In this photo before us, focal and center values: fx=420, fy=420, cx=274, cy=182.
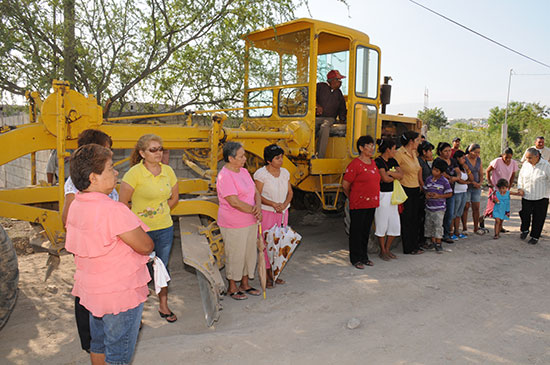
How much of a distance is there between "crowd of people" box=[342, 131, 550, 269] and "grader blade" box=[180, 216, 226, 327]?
214 cm

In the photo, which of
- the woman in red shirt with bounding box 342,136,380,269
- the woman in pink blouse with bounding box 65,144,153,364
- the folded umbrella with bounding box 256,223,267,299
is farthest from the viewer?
the woman in red shirt with bounding box 342,136,380,269

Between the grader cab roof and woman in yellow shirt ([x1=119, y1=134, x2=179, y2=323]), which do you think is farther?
the grader cab roof

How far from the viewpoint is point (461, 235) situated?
7.22m

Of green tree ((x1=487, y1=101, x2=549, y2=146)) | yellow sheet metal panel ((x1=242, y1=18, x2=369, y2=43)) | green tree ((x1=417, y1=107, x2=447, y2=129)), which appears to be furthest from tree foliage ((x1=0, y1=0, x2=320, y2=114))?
green tree ((x1=417, y1=107, x2=447, y2=129))

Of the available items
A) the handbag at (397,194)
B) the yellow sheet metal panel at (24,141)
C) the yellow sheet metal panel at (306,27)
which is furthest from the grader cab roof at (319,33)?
the yellow sheet metal panel at (24,141)

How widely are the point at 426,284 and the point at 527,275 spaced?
1527mm

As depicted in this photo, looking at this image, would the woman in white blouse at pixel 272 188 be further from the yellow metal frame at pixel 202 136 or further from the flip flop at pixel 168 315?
the flip flop at pixel 168 315

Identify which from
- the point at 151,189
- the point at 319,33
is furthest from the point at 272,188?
the point at 319,33

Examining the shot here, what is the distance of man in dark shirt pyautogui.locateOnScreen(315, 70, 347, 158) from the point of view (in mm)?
5953

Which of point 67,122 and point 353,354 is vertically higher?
point 67,122

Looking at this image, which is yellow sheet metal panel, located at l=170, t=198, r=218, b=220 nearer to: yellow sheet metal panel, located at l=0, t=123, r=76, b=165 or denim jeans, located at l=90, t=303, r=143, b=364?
yellow sheet metal panel, located at l=0, t=123, r=76, b=165

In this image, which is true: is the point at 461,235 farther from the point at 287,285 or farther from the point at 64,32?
the point at 64,32

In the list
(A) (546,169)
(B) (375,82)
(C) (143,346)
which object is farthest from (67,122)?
(A) (546,169)

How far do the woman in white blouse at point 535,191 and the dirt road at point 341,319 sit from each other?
1.46 m
